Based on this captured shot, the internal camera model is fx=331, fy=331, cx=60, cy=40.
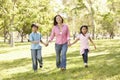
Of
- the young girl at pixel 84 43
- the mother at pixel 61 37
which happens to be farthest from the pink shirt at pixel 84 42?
the mother at pixel 61 37

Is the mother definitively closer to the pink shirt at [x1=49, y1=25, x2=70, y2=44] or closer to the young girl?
the pink shirt at [x1=49, y1=25, x2=70, y2=44]

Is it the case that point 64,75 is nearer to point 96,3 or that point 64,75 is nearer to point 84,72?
point 84,72

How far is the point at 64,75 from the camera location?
39.7 feet

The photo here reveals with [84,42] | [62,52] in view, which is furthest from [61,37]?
[84,42]

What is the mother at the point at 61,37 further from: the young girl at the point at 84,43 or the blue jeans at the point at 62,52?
the young girl at the point at 84,43

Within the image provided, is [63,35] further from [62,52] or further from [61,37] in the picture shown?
[62,52]

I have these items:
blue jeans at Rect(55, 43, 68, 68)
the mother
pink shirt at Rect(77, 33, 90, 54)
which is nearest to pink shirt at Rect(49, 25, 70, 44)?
the mother

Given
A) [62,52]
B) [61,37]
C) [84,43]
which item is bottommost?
[62,52]

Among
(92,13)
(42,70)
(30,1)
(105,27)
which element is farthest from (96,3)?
(42,70)

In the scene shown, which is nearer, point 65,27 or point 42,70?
point 65,27

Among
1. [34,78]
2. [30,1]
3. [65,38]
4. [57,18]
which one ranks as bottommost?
[34,78]

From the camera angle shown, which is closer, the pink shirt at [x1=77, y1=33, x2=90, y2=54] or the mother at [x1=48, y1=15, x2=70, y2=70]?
the mother at [x1=48, y1=15, x2=70, y2=70]

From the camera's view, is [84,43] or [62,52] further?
[84,43]

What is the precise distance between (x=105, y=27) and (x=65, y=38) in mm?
94047
